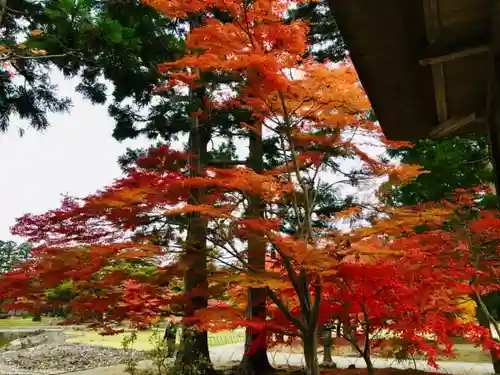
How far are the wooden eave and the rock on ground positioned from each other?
954 centimetres

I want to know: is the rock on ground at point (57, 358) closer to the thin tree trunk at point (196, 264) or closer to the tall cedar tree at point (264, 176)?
the thin tree trunk at point (196, 264)

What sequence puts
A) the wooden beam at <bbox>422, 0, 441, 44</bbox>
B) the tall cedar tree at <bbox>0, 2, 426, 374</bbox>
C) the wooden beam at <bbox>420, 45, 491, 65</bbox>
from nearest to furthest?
the wooden beam at <bbox>422, 0, 441, 44</bbox> < the wooden beam at <bbox>420, 45, 491, 65</bbox> < the tall cedar tree at <bbox>0, 2, 426, 374</bbox>

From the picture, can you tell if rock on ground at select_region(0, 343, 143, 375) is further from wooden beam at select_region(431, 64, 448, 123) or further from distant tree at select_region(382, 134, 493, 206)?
wooden beam at select_region(431, 64, 448, 123)

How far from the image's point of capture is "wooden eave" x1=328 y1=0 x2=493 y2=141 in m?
1.44

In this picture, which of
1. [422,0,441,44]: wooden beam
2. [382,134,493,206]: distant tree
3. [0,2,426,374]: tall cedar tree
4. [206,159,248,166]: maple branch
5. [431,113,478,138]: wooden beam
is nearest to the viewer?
[422,0,441,44]: wooden beam

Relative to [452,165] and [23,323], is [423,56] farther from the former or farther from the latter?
[23,323]

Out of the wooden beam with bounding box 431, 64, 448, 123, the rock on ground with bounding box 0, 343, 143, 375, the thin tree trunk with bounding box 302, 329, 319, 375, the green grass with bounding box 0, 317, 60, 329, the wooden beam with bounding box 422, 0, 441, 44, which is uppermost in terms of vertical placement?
the wooden beam with bounding box 431, 64, 448, 123

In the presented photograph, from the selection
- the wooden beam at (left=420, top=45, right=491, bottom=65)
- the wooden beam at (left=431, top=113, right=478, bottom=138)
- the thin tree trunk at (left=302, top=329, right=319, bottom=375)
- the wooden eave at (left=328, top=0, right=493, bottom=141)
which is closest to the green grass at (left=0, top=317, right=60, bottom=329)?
the thin tree trunk at (left=302, top=329, right=319, bottom=375)

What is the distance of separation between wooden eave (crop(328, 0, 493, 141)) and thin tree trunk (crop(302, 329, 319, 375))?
151 inches

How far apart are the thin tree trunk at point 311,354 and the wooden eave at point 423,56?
384 centimetres

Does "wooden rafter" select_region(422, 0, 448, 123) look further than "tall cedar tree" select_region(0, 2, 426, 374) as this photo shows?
No

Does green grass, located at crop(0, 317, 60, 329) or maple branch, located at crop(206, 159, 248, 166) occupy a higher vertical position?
maple branch, located at crop(206, 159, 248, 166)

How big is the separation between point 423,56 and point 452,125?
0.81 meters

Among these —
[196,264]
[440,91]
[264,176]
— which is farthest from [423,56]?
[196,264]
